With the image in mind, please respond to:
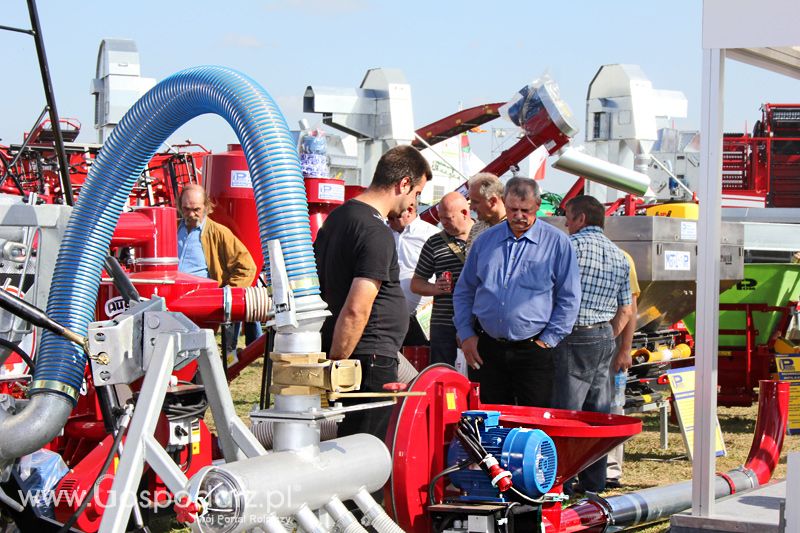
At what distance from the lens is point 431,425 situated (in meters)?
3.81

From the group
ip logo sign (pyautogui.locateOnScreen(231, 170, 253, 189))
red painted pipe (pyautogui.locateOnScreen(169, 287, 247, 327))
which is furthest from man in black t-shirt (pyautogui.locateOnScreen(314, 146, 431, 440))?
ip logo sign (pyautogui.locateOnScreen(231, 170, 253, 189))

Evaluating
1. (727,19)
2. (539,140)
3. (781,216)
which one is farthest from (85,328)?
(781,216)

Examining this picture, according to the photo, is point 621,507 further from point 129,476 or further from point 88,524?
point 129,476

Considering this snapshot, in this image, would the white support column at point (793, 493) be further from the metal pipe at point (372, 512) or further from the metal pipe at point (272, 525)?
the metal pipe at point (272, 525)

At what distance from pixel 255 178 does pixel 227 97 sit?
275 millimetres

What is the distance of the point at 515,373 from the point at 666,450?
9.24 ft

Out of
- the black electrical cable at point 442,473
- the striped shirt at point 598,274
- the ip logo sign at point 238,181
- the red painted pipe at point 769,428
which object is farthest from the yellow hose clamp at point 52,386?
the ip logo sign at point 238,181

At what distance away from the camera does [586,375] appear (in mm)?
5797

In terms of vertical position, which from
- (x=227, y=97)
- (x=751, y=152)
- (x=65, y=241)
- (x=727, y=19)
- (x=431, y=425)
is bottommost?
(x=431, y=425)

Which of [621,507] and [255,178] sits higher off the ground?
[255,178]

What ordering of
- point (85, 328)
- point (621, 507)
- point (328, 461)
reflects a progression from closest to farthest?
point (328, 461) < point (85, 328) < point (621, 507)

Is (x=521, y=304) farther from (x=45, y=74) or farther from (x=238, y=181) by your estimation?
(x=238, y=181)

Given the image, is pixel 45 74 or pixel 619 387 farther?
pixel 619 387

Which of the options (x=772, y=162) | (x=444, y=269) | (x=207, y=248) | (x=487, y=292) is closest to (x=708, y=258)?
(x=487, y=292)
